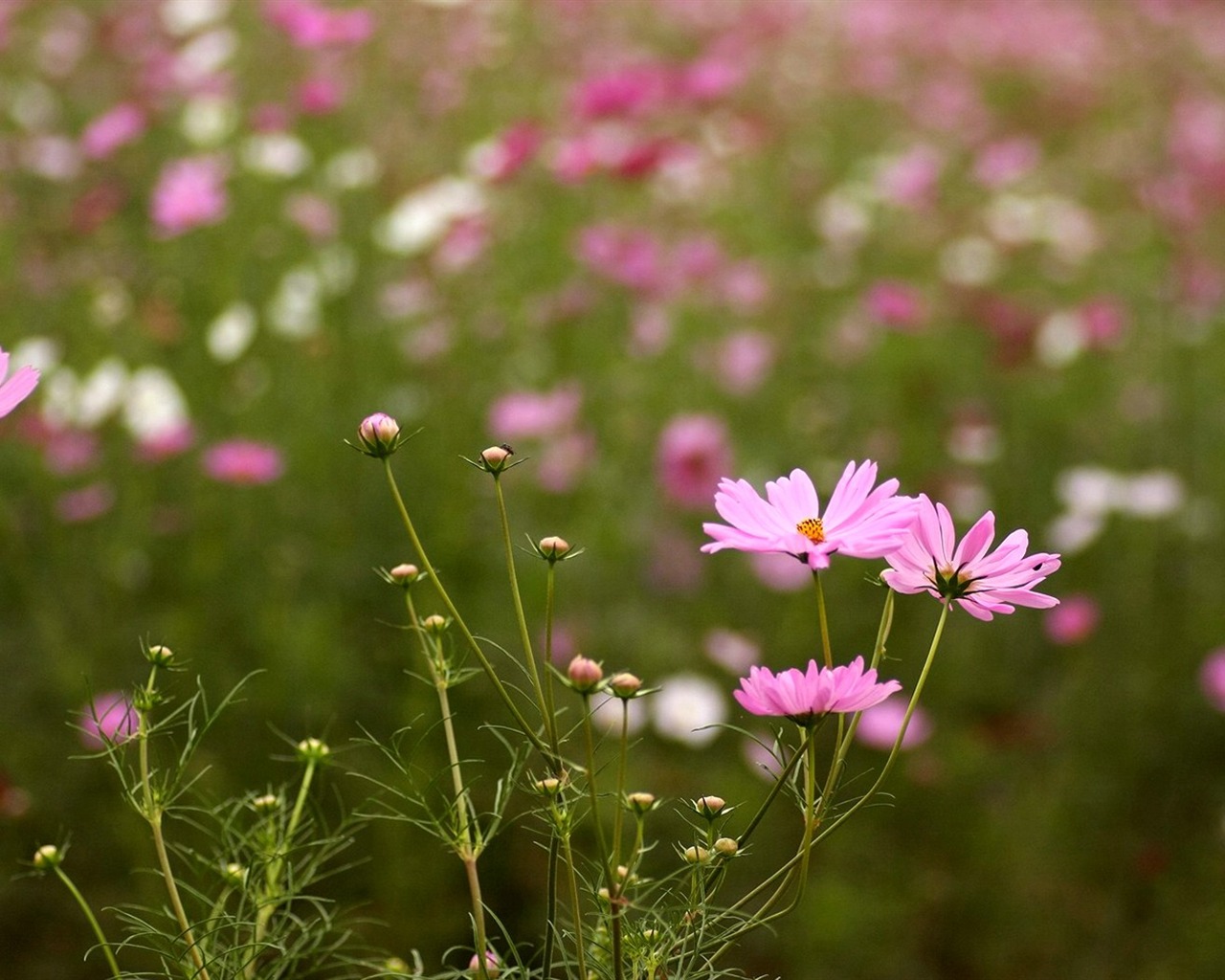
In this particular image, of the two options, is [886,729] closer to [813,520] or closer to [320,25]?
[813,520]

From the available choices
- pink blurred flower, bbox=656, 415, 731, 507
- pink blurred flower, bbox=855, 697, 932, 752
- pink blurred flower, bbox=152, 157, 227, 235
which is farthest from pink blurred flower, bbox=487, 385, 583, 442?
pink blurred flower, bbox=855, 697, 932, 752

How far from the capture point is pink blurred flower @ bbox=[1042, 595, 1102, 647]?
165 centimetres

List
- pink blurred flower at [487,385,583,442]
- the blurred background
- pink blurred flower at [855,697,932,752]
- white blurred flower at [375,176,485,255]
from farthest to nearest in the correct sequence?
white blurred flower at [375,176,485,255] → pink blurred flower at [487,385,583,442] → pink blurred flower at [855,697,932,752] → the blurred background

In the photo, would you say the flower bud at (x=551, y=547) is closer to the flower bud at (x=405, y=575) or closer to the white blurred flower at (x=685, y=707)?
the flower bud at (x=405, y=575)

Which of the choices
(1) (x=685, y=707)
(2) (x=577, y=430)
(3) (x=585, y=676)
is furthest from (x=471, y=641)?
(2) (x=577, y=430)

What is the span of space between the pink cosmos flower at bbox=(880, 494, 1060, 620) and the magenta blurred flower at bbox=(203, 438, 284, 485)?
49.8 inches

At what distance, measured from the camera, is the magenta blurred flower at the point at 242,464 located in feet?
5.22

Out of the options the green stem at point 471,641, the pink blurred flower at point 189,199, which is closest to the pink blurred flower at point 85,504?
the pink blurred flower at point 189,199

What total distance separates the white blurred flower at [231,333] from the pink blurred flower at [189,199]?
0.13 m

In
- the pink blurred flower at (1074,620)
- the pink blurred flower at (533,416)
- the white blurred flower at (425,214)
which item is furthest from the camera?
the white blurred flower at (425,214)

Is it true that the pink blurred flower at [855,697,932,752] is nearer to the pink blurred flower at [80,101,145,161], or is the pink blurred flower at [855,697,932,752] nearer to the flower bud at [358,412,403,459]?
the flower bud at [358,412,403,459]

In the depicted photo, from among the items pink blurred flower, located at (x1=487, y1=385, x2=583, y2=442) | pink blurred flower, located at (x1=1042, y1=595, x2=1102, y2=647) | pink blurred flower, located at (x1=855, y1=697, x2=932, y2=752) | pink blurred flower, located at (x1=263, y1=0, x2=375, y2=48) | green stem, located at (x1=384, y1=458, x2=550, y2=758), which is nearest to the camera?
green stem, located at (x1=384, y1=458, x2=550, y2=758)

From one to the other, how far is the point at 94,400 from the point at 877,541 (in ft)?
4.89

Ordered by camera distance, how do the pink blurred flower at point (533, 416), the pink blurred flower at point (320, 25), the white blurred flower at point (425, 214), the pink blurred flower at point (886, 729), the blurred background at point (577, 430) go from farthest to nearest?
the white blurred flower at point (425, 214) < the pink blurred flower at point (320, 25) < the pink blurred flower at point (533, 416) < the pink blurred flower at point (886, 729) < the blurred background at point (577, 430)
